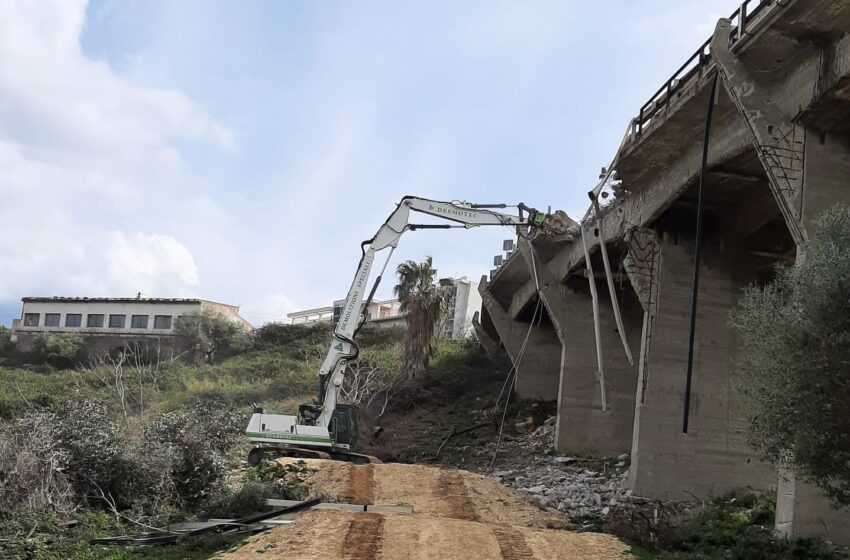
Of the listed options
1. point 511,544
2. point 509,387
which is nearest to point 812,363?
point 511,544

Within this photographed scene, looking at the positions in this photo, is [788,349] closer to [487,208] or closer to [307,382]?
[487,208]

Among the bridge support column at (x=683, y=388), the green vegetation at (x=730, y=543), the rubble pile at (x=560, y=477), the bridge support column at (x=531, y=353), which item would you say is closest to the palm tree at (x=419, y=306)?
the bridge support column at (x=531, y=353)

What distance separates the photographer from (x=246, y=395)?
48.4 metres

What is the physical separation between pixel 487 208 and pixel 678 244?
5.92 m

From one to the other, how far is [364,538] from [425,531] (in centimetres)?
122

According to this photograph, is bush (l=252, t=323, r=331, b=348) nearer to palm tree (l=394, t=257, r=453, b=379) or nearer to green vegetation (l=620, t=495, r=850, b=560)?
palm tree (l=394, t=257, r=453, b=379)

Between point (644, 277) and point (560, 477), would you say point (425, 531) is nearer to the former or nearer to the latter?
point (560, 477)

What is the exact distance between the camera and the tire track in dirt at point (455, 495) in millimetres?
16845

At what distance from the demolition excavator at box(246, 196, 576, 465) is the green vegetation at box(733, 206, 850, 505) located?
13051 mm

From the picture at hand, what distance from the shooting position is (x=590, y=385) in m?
31.3

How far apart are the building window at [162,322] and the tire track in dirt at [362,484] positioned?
165ft

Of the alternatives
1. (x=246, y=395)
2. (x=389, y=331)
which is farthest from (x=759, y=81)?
(x=389, y=331)

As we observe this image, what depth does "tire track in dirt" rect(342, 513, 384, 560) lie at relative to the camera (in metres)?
11.8

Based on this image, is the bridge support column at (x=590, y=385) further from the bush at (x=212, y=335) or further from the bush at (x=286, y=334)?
the bush at (x=212, y=335)
